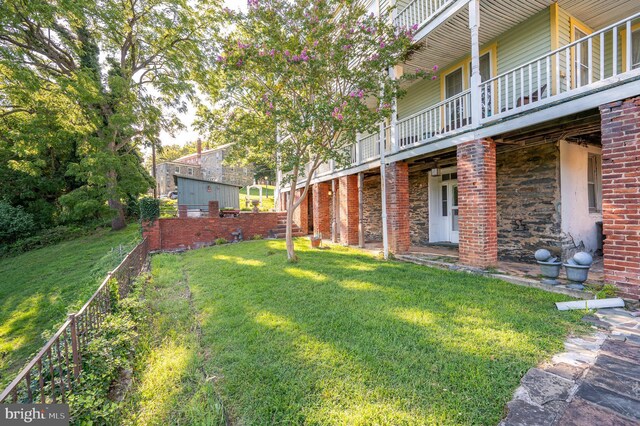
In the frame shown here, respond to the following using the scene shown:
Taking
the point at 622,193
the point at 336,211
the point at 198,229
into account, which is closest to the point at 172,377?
the point at 622,193

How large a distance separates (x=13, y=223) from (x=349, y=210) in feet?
57.6

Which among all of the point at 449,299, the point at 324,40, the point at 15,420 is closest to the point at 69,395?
A: the point at 15,420

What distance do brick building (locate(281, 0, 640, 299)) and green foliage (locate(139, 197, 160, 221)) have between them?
9.66 meters

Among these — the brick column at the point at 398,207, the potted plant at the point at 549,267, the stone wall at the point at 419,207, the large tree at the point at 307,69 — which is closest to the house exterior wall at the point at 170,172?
the large tree at the point at 307,69

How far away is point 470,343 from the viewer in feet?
9.96

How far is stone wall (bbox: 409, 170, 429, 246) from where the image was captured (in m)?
10.2

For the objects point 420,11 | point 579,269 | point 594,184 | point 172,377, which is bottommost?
point 172,377

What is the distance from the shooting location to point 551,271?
4754 mm

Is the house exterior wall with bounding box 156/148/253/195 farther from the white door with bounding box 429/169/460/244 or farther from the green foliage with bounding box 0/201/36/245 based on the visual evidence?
the white door with bounding box 429/169/460/244

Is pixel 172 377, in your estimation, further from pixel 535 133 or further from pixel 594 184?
pixel 594 184

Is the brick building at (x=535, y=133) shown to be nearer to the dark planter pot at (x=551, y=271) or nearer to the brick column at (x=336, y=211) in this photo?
the dark planter pot at (x=551, y=271)

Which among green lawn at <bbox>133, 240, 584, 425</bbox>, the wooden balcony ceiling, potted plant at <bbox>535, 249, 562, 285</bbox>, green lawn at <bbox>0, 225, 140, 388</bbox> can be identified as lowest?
green lawn at <bbox>0, 225, 140, 388</bbox>

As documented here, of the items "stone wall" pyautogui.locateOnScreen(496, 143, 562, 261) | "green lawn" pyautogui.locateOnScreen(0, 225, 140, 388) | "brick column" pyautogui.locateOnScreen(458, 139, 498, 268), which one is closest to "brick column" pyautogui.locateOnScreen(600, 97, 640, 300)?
"brick column" pyautogui.locateOnScreen(458, 139, 498, 268)

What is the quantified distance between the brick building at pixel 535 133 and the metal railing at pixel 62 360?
6574mm
